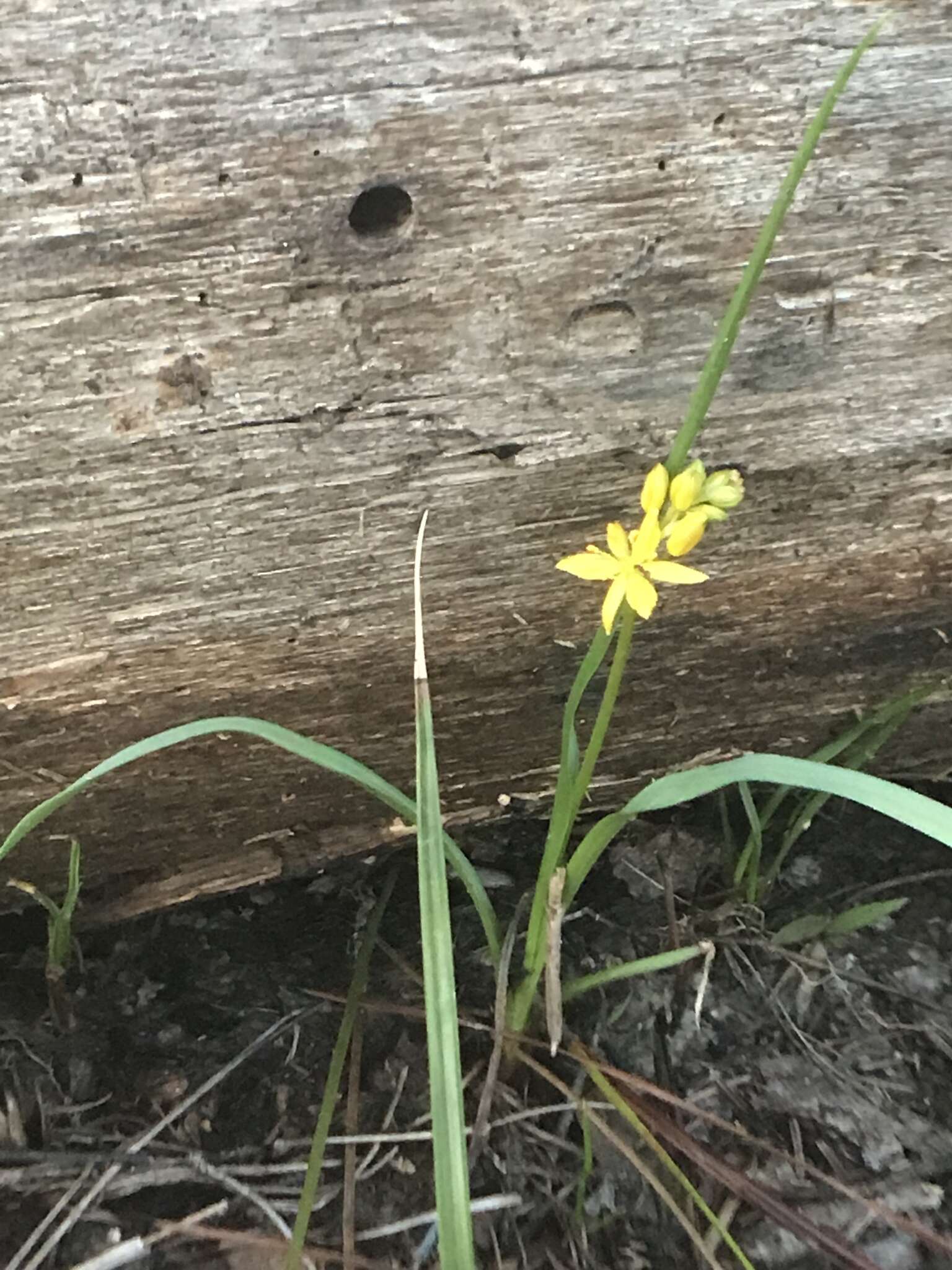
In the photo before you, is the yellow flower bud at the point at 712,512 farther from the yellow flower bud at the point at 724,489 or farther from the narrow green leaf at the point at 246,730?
the narrow green leaf at the point at 246,730

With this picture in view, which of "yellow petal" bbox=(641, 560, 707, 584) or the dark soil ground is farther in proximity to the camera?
the dark soil ground

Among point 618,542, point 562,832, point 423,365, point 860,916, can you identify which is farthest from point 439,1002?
point 860,916

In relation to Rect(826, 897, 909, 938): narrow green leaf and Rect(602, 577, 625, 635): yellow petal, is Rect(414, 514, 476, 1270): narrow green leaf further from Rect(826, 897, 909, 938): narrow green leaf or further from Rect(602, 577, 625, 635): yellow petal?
Rect(826, 897, 909, 938): narrow green leaf

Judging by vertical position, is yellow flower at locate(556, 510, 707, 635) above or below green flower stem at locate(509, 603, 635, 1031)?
above

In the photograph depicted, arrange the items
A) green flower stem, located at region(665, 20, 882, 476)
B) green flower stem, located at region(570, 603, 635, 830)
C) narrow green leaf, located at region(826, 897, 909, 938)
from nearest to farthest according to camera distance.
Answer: green flower stem, located at region(665, 20, 882, 476)
green flower stem, located at region(570, 603, 635, 830)
narrow green leaf, located at region(826, 897, 909, 938)

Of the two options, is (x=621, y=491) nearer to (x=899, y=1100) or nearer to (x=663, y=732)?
(x=663, y=732)

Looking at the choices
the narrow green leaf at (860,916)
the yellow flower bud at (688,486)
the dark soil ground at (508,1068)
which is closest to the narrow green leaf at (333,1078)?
the dark soil ground at (508,1068)

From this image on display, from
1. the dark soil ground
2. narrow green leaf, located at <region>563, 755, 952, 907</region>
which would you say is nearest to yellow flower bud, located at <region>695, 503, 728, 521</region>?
narrow green leaf, located at <region>563, 755, 952, 907</region>
